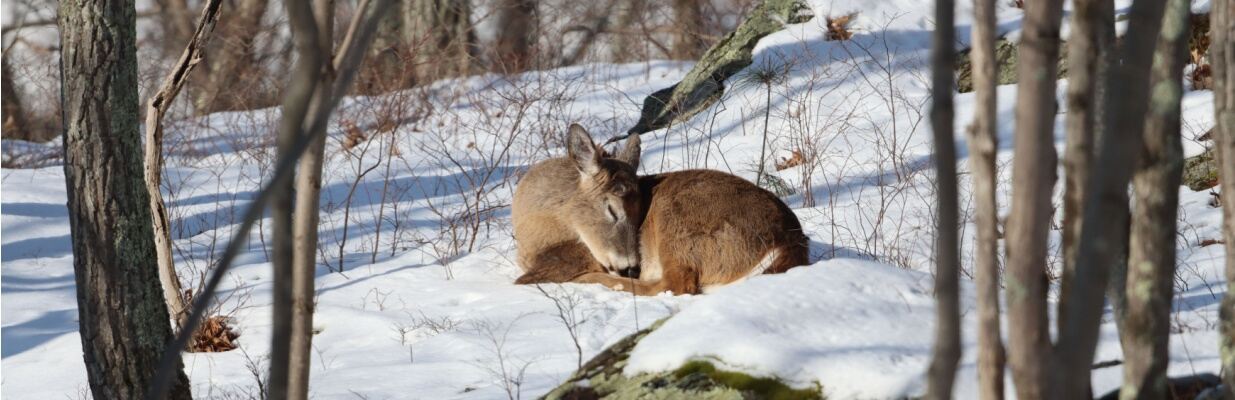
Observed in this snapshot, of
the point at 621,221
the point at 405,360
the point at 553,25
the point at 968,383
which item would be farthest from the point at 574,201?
the point at 553,25

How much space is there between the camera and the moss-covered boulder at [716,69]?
34.4ft

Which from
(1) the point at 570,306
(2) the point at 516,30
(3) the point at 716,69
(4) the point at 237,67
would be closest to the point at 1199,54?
(3) the point at 716,69

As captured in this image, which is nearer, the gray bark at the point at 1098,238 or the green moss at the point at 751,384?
the gray bark at the point at 1098,238

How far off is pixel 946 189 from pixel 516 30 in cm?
1646

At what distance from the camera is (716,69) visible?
10641mm

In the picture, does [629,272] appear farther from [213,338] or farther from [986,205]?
[986,205]

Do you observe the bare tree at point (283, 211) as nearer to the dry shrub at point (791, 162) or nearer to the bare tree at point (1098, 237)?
the bare tree at point (1098, 237)

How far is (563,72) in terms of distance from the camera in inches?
539

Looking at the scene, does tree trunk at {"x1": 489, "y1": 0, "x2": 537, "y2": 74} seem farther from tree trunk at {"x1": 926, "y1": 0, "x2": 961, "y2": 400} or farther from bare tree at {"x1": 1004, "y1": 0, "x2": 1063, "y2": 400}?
tree trunk at {"x1": 926, "y1": 0, "x2": 961, "y2": 400}

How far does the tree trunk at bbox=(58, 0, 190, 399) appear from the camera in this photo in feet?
14.3

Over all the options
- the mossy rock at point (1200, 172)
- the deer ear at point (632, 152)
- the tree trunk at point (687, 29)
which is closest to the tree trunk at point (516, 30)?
the tree trunk at point (687, 29)

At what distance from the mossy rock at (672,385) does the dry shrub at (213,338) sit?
294cm

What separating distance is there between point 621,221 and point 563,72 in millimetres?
7525

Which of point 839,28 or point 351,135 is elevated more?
point 839,28
